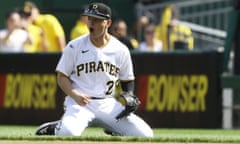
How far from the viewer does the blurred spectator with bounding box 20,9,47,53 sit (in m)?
15.9

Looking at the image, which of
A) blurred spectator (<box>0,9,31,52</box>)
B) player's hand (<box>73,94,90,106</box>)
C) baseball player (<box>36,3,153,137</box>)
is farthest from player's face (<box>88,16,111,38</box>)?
blurred spectator (<box>0,9,31,52</box>)

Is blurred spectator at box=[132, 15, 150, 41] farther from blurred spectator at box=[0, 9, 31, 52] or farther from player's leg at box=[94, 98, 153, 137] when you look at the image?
player's leg at box=[94, 98, 153, 137]

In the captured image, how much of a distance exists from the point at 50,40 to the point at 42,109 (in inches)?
60.1

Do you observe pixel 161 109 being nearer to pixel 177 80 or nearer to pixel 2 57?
pixel 177 80

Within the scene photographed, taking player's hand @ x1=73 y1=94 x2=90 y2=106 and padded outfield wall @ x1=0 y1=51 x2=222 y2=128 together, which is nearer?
player's hand @ x1=73 y1=94 x2=90 y2=106

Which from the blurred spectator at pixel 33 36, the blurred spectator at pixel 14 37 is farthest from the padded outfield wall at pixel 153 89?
the blurred spectator at pixel 33 36

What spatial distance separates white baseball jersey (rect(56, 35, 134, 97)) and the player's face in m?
0.19

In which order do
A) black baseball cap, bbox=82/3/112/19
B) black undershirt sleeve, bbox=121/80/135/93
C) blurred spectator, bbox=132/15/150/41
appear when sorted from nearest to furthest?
black baseball cap, bbox=82/3/112/19
black undershirt sleeve, bbox=121/80/135/93
blurred spectator, bbox=132/15/150/41

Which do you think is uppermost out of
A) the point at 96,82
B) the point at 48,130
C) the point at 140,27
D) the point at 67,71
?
the point at 67,71

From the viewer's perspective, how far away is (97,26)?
969 centimetres

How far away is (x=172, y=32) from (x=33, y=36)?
2.87 meters

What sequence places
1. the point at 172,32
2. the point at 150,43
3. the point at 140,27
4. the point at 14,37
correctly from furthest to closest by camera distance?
the point at 140,27 → the point at 172,32 → the point at 150,43 → the point at 14,37

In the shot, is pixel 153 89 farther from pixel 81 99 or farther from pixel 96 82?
pixel 81 99

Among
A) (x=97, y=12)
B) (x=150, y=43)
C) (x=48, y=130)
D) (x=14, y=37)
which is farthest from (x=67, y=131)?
(x=150, y=43)
